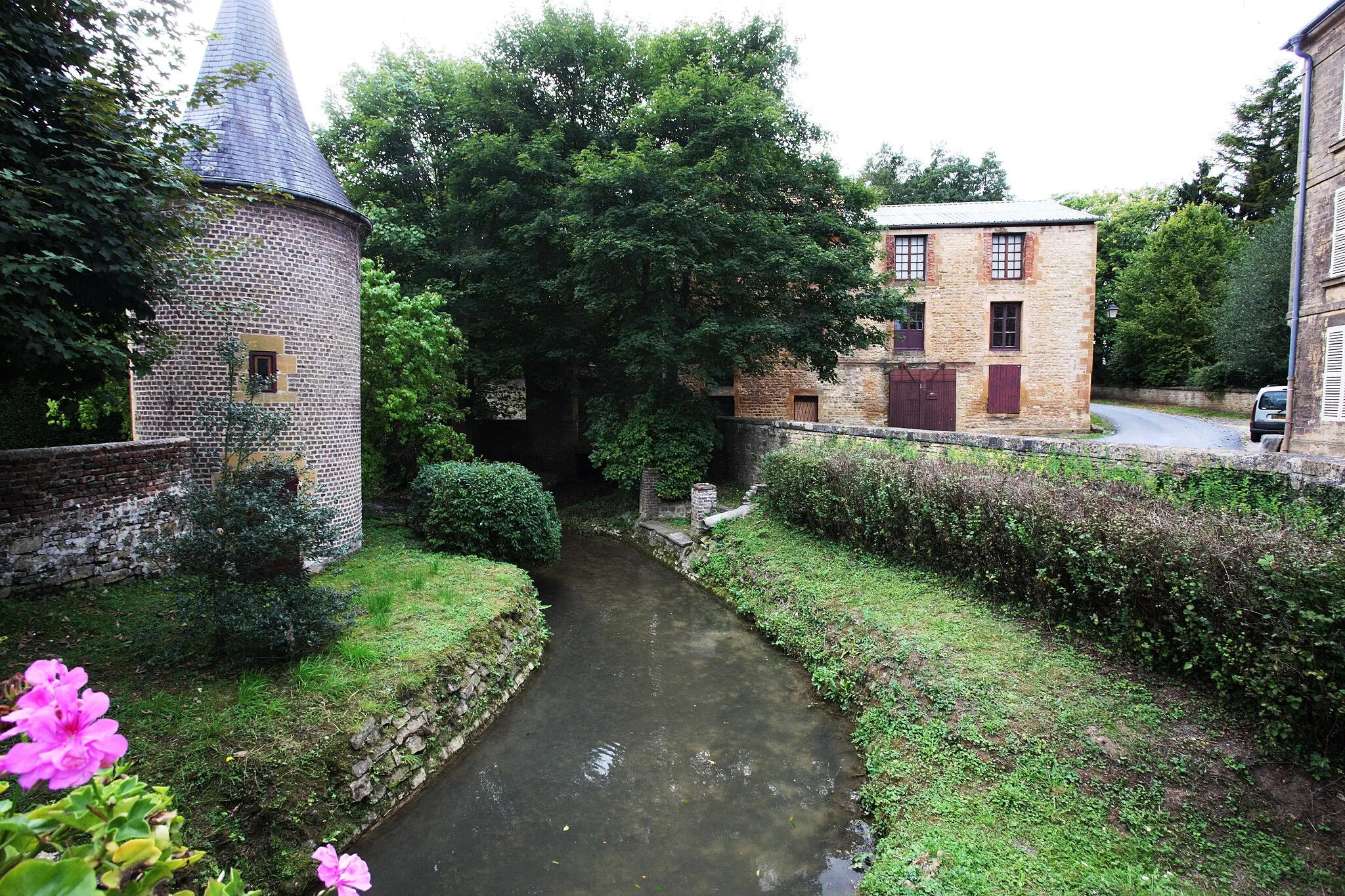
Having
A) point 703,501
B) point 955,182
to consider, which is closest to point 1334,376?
point 703,501

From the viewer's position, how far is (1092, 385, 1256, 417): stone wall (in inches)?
997

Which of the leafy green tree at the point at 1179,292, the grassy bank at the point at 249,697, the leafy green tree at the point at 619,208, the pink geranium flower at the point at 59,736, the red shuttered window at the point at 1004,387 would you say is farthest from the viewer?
the leafy green tree at the point at 1179,292

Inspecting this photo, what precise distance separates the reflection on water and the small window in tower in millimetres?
5573

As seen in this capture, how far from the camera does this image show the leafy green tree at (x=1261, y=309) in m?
22.2

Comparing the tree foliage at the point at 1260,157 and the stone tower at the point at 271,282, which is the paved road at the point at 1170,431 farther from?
the stone tower at the point at 271,282

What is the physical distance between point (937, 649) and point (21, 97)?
9638 millimetres

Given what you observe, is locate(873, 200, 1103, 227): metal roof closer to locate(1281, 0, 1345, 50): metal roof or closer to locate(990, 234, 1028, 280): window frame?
locate(990, 234, 1028, 280): window frame

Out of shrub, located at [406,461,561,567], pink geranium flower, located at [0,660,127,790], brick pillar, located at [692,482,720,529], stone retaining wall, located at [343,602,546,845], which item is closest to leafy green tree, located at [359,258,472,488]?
shrub, located at [406,461,561,567]

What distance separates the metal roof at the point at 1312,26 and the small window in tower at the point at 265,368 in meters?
19.7

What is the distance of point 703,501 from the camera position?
15.0 m

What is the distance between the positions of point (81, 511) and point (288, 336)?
3344 millimetres

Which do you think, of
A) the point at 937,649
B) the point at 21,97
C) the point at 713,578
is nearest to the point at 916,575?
the point at 937,649

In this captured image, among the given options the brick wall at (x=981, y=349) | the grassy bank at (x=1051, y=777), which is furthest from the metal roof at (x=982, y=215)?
the grassy bank at (x=1051, y=777)

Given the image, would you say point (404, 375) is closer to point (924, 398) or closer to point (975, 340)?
point (924, 398)
